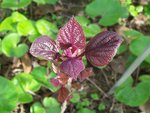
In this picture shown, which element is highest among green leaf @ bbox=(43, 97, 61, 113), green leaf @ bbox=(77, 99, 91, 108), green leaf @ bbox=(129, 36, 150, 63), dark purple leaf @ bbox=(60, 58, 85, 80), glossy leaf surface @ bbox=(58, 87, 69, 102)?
dark purple leaf @ bbox=(60, 58, 85, 80)

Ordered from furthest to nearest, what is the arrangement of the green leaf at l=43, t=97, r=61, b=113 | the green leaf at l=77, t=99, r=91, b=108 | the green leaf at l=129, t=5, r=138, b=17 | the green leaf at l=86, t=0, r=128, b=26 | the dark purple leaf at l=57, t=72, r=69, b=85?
the green leaf at l=129, t=5, r=138, b=17, the green leaf at l=86, t=0, r=128, b=26, the green leaf at l=77, t=99, r=91, b=108, the green leaf at l=43, t=97, r=61, b=113, the dark purple leaf at l=57, t=72, r=69, b=85

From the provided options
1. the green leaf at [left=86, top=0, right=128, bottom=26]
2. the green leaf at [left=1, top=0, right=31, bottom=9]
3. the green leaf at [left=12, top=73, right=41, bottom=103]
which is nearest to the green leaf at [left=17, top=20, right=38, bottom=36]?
the green leaf at [left=1, top=0, right=31, bottom=9]

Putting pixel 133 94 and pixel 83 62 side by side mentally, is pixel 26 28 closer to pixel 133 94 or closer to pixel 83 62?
pixel 83 62

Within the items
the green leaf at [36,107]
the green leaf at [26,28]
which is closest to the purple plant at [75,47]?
the green leaf at [36,107]

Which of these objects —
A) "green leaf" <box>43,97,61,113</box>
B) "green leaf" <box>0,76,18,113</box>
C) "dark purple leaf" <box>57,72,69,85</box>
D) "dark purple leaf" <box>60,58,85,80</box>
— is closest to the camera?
"dark purple leaf" <box>60,58,85,80</box>

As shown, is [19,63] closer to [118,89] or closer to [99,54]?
[118,89]

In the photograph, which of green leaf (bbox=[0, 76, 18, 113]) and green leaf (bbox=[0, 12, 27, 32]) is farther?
green leaf (bbox=[0, 12, 27, 32])

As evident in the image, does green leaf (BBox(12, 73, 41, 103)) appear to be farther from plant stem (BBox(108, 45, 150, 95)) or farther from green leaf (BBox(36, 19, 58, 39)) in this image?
plant stem (BBox(108, 45, 150, 95))
